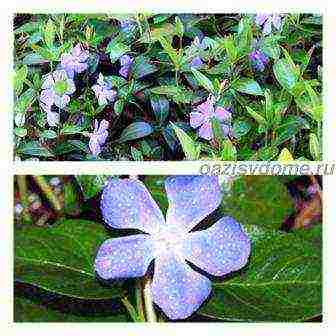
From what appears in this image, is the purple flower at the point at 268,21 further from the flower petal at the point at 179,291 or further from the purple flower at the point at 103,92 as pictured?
the flower petal at the point at 179,291

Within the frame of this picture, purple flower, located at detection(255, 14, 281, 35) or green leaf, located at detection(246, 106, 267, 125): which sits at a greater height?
purple flower, located at detection(255, 14, 281, 35)

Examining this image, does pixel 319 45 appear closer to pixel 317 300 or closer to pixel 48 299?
pixel 317 300

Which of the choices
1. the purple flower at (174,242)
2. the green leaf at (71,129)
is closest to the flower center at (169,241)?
the purple flower at (174,242)

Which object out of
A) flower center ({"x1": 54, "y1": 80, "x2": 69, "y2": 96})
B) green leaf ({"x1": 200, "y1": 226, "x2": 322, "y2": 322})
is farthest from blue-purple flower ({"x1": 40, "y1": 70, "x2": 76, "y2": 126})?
green leaf ({"x1": 200, "y1": 226, "x2": 322, "y2": 322})

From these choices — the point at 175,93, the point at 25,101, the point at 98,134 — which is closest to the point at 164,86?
the point at 175,93

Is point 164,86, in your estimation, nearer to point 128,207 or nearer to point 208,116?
point 208,116

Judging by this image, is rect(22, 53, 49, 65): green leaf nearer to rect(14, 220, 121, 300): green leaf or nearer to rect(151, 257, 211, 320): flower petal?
rect(14, 220, 121, 300): green leaf
